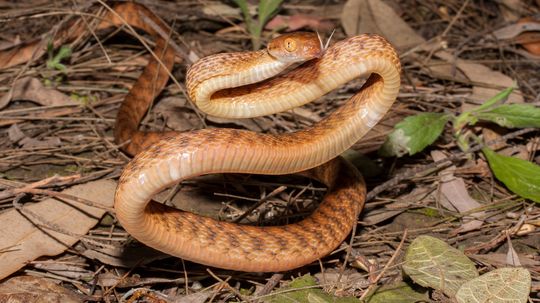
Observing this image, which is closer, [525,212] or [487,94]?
[525,212]

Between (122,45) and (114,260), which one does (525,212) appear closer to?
(114,260)

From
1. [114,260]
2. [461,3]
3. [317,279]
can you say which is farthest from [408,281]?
[461,3]

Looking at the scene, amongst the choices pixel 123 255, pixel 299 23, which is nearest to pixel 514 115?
pixel 299 23

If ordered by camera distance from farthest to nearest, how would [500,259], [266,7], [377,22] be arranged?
[377,22] → [266,7] → [500,259]

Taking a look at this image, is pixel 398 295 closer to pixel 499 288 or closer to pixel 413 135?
pixel 499 288

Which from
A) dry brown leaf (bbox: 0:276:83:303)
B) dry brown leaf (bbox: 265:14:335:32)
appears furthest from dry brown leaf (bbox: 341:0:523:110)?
dry brown leaf (bbox: 0:276:83:303)

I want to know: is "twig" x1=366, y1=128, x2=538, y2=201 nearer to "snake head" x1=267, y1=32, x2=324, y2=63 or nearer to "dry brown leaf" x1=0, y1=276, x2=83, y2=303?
"snake head" x1=267, y1=32, x2=324, y2=63
